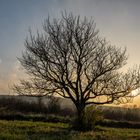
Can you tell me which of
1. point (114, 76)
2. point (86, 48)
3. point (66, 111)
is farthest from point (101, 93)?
point (66, 111)

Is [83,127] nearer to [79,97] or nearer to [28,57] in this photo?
[79,97]

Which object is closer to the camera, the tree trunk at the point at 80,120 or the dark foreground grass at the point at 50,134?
the dark foreground grass at the point at 50,134

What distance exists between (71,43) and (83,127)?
705 cm

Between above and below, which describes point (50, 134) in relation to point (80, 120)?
below

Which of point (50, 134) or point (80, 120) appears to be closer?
point (50, 134)

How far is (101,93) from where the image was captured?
31.9 m

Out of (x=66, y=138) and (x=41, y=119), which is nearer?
(x=66, y=138)

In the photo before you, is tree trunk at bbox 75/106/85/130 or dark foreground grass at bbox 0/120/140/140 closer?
dark foreground grass at bbox 0/120/140/140

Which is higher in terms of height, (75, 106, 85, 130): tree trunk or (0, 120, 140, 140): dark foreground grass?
(75, 106, 85, 130): tree trunk

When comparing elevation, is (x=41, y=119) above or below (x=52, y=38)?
below

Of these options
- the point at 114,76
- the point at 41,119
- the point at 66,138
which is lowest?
the point at 66,138

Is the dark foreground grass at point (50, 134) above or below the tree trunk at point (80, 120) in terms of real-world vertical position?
below

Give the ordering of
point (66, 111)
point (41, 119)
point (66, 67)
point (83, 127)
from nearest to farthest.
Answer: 1. point (83, 127)
2. point (66, 67)
3. point (41, 119)
4. point (66, 111)

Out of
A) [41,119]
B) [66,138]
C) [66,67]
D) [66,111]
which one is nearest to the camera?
[66,138]
